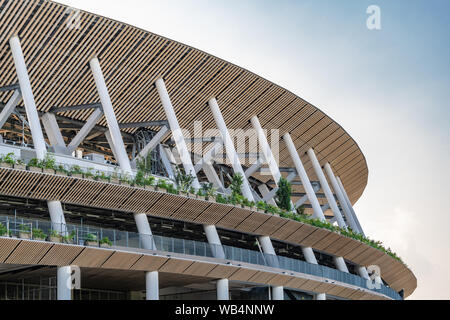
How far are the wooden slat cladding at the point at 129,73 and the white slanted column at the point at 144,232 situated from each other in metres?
9.22

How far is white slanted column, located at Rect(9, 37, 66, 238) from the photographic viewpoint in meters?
32.7

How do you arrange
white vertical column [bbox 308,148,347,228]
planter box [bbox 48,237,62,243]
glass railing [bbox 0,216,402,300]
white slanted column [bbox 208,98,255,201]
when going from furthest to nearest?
white vertical column [bbox 308,148,347,228]
white slanted column [bbox 208,98,255,201]
planter box [bbox 48,237,62,243]
glass railing [bbox 0,216,402,300]

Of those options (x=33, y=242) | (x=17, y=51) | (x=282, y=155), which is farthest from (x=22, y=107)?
(x=282, y=155)

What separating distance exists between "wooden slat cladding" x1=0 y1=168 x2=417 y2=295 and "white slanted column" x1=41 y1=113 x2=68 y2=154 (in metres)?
7.70

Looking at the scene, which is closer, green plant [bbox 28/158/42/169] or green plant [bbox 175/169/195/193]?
green plant [bbox 28/158/42/169]

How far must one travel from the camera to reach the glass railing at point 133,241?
30.0 metres

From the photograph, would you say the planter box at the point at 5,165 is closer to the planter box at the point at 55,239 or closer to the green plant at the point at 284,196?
the planter box at the point at 55,239

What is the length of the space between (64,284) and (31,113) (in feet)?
27.9

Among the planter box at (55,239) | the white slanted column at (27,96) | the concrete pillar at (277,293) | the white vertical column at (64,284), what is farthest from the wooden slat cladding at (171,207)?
the white vertical column at (64,284)

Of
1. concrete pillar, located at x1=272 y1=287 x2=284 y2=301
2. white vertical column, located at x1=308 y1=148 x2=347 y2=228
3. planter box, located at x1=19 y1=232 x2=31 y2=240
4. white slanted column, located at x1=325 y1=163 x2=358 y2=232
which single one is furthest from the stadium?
white slanted column, located at x1=325 y1=163 x2=358 y2=232

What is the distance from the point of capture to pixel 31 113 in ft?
115

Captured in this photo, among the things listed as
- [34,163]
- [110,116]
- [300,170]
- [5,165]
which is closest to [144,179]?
[110,116]

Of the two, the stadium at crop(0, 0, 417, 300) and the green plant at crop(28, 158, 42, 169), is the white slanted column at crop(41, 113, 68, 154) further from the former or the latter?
the green plant at crop(28, 158, 42, 169)

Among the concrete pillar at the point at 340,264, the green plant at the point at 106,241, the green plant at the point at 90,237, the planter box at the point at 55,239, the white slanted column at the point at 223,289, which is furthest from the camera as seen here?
the concrete pillar at the point at 340,264
